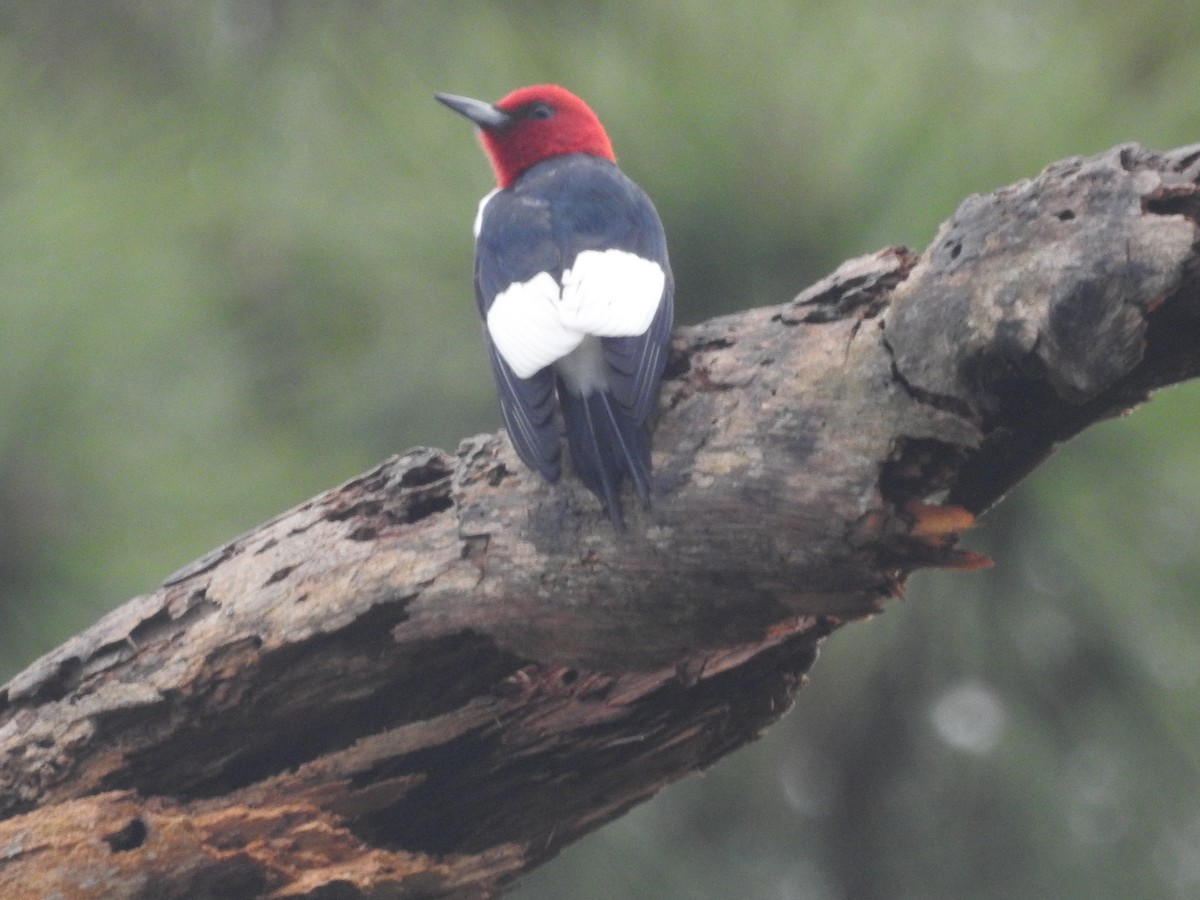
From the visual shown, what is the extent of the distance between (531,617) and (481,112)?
1214 mm

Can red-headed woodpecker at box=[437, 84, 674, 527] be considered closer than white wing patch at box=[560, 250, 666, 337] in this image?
Yes

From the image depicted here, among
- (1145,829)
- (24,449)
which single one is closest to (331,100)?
(24,449)

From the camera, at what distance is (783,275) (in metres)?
2.21

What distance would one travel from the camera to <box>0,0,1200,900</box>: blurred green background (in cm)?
211

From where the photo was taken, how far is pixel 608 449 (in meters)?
1.50

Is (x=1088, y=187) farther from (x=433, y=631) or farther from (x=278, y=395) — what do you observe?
(x=278, y=395)

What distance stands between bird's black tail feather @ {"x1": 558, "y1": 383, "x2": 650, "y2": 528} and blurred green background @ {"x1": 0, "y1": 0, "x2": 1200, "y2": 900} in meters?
0.68

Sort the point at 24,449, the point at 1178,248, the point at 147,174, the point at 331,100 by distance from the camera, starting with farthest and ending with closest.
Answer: the point at 331,100
the point at 147,174
the point at 24,449
the point at 1178,248

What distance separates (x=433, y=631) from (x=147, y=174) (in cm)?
171

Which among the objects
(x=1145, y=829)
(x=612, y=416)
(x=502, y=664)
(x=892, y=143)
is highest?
(x=892, y=143)

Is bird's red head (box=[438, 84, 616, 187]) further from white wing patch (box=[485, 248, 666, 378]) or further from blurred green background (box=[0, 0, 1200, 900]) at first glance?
white wing patch (box=[485, 248, 666, 378])

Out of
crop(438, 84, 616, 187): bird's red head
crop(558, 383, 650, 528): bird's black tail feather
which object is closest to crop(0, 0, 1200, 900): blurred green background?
crop(438, 84, 616, 187): bird's red head

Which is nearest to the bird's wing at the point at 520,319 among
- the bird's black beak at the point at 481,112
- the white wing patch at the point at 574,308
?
the white wing patch at the point at 574,308

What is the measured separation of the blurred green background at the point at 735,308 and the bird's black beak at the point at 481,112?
0.47 feet
